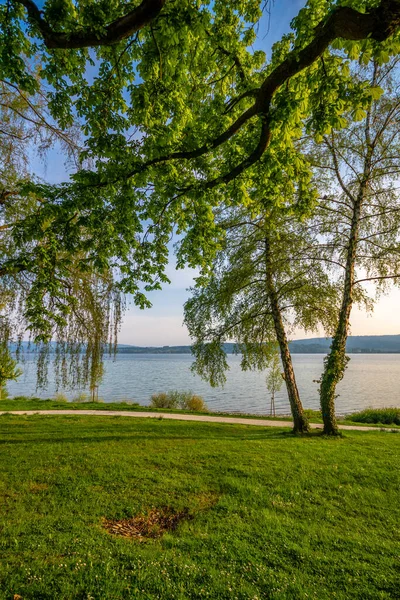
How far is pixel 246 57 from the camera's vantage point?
20.0 feet

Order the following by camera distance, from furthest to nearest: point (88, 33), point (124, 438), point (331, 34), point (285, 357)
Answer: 1. point (285, 357)
2. point (124, 438)
3. point (88, 33)
4. point (331, 34)

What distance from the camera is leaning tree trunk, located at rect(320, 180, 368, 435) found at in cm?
1164

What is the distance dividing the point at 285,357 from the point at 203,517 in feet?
25.8

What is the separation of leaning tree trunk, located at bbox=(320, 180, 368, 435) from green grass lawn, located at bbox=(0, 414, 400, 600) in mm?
1463

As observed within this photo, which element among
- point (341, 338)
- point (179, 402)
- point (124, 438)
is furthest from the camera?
point (179, 402)

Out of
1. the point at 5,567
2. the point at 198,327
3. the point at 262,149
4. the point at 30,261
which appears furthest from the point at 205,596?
the point at 198,327

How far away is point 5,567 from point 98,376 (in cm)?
487

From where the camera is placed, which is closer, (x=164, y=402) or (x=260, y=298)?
(x=260, y=298)

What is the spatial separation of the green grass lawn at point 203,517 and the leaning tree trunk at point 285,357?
70.1 inches

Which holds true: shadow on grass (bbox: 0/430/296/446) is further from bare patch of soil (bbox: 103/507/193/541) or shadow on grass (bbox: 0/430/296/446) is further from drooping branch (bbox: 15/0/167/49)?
drooping branch (bbox: 15/0/167/49)

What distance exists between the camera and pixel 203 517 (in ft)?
18.1

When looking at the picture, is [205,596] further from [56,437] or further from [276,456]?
[56,437]

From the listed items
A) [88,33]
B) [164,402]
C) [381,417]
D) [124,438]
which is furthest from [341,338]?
[164,402]

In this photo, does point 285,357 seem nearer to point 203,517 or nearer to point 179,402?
point 203,517
